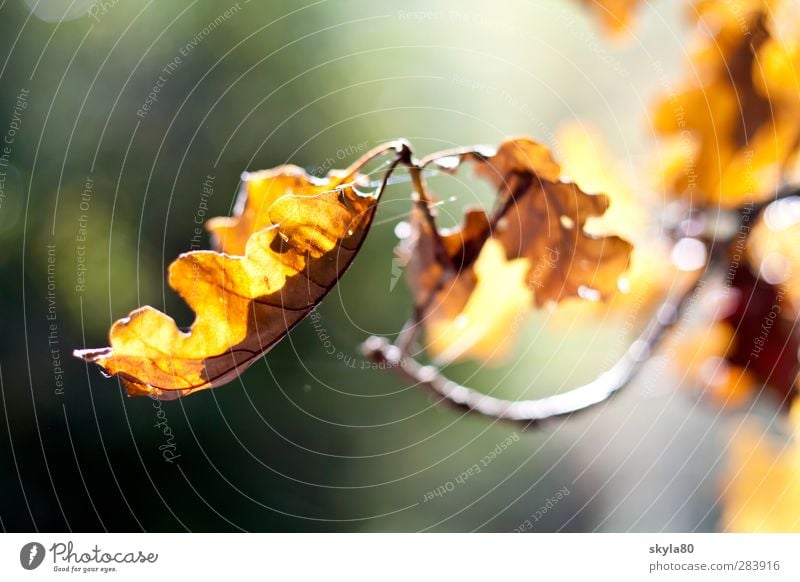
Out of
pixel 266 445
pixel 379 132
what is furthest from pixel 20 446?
pixel 379 132

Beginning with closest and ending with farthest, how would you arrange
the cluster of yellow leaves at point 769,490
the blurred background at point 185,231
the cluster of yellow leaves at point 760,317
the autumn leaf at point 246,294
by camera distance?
the autumn leaf at point 246,294 → the cluster of yellow leaves at point 760,317 → the cluster of yellow leaves at point 769,490 → the blurred background at point 185,231

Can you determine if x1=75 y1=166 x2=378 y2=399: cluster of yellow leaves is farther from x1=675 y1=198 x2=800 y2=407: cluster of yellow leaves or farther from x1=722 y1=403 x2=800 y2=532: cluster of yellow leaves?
x1=722 y1=403 x2=800 y2=532: cluster of yellow leaves

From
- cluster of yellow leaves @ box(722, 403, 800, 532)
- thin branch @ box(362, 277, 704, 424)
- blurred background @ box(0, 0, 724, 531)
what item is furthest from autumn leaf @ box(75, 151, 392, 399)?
blurred background @ box(0, 0, 724, 531)

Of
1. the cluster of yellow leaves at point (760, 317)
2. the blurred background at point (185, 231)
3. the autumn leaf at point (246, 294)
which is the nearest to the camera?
the autumn leaf at point (246, 294)

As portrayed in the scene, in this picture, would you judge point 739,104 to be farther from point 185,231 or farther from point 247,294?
point 185,231

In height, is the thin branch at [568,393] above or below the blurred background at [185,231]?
below

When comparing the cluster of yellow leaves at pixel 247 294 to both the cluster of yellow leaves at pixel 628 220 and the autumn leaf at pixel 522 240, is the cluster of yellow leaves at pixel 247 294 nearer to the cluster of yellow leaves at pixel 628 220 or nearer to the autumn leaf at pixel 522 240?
the autumn leaf at pixel 522 240

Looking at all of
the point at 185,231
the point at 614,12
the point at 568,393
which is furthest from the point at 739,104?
the point at 185,231

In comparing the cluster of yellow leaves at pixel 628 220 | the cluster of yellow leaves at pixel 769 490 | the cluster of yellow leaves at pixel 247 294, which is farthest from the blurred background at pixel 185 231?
the cluster of yellow leaves at pixel 247 294
